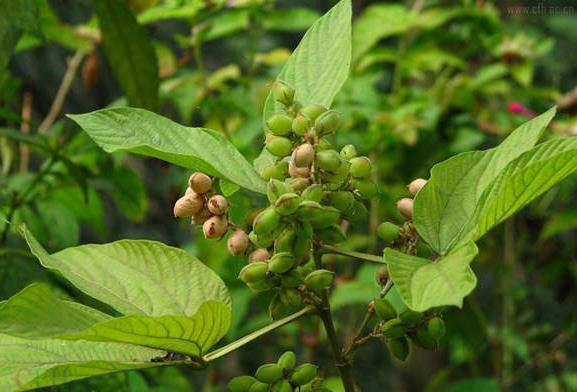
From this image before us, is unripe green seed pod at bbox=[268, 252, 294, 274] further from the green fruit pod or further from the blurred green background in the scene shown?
the blurred green background

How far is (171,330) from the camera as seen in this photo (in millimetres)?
546

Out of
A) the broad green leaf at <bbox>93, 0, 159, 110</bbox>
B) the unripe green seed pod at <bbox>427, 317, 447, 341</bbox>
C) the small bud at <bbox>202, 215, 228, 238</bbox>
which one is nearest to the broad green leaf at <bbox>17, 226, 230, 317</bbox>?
the small bud at <bbox>202, 215, 228, 238</bbox>

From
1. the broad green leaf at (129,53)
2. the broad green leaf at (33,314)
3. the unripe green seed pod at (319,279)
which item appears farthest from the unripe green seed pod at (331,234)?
the broad green leaf at (129,53)

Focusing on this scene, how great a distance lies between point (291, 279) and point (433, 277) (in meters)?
0.09

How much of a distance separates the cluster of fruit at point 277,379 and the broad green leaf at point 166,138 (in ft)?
0.38

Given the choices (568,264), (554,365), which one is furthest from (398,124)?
(554,365)

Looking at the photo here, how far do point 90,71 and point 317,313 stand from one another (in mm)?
1071

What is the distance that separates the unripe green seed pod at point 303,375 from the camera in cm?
60

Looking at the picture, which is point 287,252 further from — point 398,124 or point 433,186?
point 398,124

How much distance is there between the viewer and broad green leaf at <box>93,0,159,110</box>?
1.07m

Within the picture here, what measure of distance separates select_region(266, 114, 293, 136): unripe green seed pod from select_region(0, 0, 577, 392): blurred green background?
0.20 m

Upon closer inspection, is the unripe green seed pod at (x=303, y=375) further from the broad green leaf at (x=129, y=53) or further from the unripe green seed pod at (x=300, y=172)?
the broad green leaf at (x=129, y=53)

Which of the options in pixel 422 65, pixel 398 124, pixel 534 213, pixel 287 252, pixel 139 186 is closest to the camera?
pixel 287 252

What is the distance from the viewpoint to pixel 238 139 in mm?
1394
